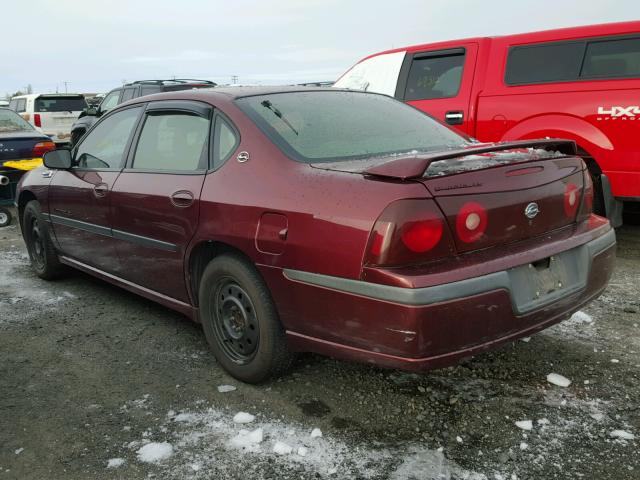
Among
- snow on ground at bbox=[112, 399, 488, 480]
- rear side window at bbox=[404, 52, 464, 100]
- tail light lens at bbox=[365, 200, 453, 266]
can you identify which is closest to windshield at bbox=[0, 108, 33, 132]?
rear side window at bbox=[404, 52, 464, 100]

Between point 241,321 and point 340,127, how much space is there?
1.13m

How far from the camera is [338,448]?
2.45 metres

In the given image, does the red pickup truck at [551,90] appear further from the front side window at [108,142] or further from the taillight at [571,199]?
the front side window at [108,142]

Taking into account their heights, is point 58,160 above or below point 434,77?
below

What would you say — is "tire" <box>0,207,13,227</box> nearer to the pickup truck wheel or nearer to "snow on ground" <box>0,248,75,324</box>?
the pickup truck wheel

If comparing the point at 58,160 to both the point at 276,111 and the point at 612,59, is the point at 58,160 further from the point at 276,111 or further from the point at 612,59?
the point at 612,59

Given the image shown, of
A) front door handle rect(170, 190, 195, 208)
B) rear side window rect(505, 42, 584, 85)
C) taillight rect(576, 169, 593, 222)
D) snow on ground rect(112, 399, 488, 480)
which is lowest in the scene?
snow on ground rect(112, 399, 488, 480)

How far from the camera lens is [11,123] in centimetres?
891

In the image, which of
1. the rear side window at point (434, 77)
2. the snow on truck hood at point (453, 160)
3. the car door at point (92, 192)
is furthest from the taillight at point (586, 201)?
the rear side window at point (434, 77)

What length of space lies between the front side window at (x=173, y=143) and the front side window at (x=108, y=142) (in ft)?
0.74

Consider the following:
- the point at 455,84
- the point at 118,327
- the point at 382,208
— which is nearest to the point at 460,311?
the point at 382,208

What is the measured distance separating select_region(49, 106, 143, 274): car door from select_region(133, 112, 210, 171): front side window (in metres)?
0.20

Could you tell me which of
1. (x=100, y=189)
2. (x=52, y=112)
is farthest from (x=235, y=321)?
(x=52, y=112)

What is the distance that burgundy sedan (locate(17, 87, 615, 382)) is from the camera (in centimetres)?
226
